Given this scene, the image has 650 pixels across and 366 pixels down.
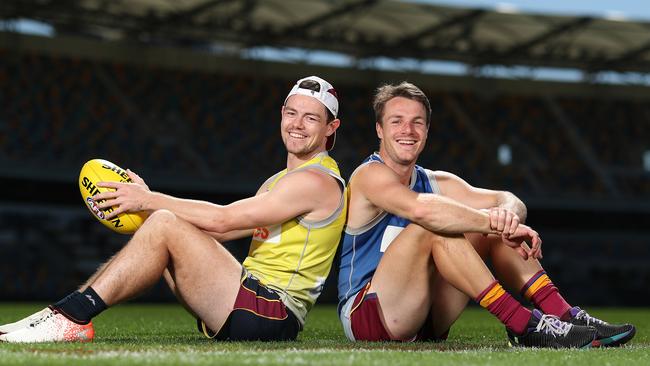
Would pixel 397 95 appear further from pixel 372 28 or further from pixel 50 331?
pixel 372 28

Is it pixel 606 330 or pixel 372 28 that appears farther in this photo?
pixel 372 28

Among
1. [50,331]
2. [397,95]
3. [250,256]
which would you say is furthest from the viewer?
[397,95]

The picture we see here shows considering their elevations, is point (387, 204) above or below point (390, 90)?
below

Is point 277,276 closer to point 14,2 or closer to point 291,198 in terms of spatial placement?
point 291,198

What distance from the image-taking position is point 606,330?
17.1 ft

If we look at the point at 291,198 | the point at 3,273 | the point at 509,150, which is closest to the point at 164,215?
the point at 291,198

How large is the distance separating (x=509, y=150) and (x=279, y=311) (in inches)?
938

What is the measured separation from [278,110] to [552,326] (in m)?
21.8

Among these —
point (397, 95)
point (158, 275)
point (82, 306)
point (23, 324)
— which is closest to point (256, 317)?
point (158, 275)

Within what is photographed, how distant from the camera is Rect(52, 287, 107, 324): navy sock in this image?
191 inches

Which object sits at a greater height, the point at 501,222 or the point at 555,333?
the point at 501,222

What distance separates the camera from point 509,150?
92.5 ft

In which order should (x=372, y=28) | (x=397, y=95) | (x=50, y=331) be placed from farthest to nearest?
(x=372, y=28) → (x=397, y=95) → (x=50, y=331)

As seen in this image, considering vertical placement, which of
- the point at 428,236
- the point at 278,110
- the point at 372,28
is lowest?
the point at 278,110
